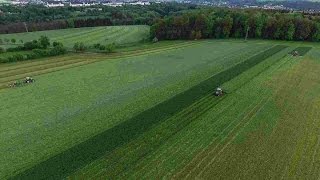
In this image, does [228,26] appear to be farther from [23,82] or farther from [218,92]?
[23,82]

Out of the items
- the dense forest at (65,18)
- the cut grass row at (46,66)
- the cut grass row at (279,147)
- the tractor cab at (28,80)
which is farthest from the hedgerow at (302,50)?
the tractor cab at (28,80)

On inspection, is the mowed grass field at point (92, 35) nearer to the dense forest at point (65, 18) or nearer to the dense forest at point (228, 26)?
the dense forest at point (65, 18)

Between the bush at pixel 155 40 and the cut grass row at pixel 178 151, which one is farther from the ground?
the cut grass row at pixel 178 151

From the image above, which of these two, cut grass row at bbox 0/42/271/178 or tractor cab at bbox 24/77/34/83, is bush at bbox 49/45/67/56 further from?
tractor cab at bbox 24/77/34/83

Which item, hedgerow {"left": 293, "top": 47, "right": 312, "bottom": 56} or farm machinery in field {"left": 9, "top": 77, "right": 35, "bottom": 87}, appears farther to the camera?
hedgerow {"left": 293, "top": 47, "right": 312, "bottom": 56}

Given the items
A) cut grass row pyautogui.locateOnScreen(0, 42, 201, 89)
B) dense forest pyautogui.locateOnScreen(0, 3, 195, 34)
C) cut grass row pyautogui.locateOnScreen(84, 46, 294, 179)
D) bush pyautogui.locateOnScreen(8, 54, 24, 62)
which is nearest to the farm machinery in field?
cut grass row pyautogui.locateOnScreen(0, 42, 201, 89)

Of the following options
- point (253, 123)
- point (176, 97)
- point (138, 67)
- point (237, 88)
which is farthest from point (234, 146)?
point (138, 67)

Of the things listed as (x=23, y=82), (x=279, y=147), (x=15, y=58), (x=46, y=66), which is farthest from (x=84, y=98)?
(x=15, y=58)

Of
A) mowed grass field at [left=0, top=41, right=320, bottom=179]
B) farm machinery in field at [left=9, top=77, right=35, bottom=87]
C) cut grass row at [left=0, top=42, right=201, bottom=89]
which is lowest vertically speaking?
cut grass row at [left=0, top=42, right=201, bottom=89]
